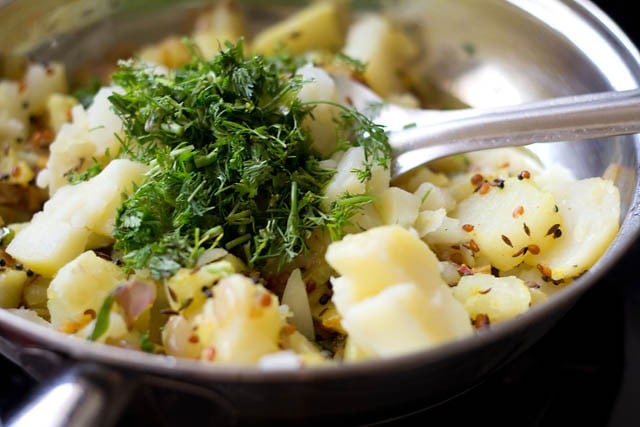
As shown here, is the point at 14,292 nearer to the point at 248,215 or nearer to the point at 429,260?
the point at 248,215

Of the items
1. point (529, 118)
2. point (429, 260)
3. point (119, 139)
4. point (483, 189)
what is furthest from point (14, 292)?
point (529, 118)

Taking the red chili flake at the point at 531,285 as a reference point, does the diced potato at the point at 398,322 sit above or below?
above

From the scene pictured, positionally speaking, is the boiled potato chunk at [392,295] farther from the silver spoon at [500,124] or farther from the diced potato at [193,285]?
the silver spoon at [500,124]

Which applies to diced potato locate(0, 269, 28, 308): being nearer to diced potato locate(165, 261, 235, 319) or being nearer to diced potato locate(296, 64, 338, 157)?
diced potato locate(165, 261, 235, 319)

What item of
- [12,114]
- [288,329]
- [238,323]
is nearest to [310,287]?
[288,329]

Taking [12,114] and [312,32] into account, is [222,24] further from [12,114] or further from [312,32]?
[12,114]

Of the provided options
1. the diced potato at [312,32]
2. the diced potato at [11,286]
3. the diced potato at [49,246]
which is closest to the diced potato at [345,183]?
the diced potato at [49,246]
